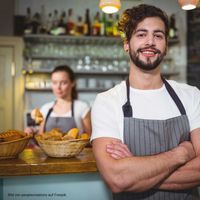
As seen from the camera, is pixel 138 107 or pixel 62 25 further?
pixel 62 25

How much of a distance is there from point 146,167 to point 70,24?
11.2 feet

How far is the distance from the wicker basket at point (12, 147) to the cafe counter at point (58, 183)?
3 centimetres

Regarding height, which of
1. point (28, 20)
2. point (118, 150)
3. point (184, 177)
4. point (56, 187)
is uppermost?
point (28, 20)

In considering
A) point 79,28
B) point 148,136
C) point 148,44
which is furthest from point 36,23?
point 148,136

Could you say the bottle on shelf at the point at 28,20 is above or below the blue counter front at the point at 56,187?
above

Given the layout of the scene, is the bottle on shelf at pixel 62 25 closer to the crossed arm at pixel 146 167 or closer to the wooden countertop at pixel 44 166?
the wooden countertop at pixel 44 166

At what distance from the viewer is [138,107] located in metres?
1.52

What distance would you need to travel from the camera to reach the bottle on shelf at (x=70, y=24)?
4352 mm

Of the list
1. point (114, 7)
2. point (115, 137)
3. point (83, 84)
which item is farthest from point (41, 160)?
point (83, 84)

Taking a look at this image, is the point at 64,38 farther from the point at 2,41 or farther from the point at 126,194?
the point at 126,194

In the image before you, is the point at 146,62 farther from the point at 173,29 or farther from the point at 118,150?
the point at 173,29

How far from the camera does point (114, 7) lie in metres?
2.18

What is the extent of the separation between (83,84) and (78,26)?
0.79 metres

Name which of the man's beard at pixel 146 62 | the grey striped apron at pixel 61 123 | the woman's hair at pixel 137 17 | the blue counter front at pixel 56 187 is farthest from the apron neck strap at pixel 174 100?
the grey striped apron at pixel 61 123
